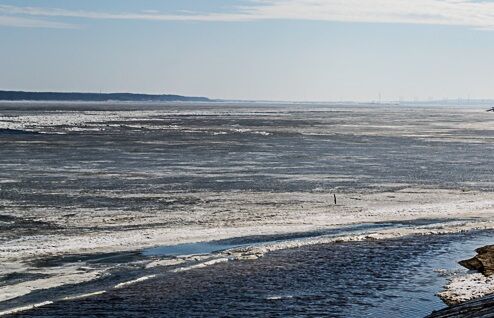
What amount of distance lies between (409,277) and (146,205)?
1287cm

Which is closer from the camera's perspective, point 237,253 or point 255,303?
point 255,303

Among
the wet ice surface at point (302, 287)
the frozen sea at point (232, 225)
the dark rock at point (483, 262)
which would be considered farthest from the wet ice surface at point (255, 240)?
the dark rock at point (483, 262)

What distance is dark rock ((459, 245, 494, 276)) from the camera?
20.1m

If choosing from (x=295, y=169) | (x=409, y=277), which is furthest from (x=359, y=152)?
(x=409, y=277)

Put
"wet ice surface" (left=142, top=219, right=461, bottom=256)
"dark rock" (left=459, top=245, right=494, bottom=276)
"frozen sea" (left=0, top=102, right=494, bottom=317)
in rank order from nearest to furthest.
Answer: "frozen sea" (left=0, top=102, right=494, bottom=317) < "dark rock" (left=459, top=245, right=494, bottom=276) < "wet ice surface" (left=142, top=219, right=461, bottom=256)

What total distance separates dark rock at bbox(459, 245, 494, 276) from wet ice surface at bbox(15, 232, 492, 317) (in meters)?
0.38

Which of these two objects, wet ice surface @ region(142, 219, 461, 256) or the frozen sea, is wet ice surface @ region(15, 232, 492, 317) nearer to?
the frozen sea

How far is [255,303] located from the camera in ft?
56.2

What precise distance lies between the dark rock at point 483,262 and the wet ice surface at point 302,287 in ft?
1.25

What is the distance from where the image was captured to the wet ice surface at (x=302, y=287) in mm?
16562

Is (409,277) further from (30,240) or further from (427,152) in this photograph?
(427,152)

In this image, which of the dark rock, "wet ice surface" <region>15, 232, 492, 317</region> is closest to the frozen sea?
"wet ice surface" <region>15, 232, 492, 317</region>

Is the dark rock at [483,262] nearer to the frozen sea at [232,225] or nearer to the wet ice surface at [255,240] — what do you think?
the frozen sea at [232,225]

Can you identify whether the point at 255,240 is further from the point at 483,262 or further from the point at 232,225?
the point at 483,262
